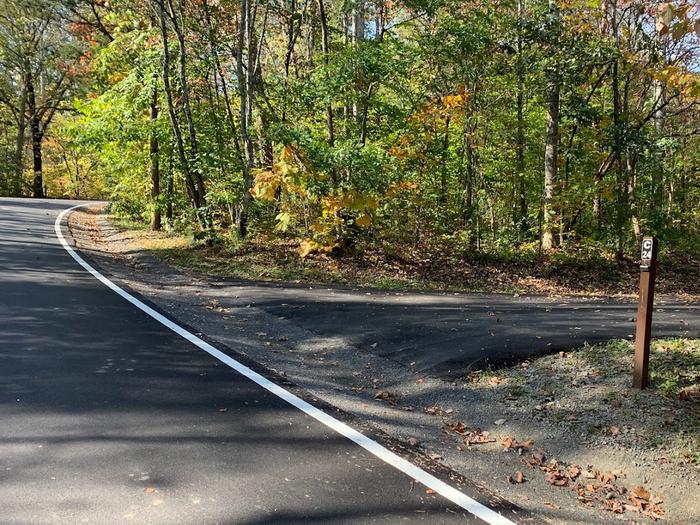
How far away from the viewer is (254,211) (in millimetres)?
16594

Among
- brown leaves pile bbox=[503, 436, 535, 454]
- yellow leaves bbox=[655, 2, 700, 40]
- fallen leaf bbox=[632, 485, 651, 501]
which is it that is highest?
yellow leaves bbox=[655, 2, 700, 40]

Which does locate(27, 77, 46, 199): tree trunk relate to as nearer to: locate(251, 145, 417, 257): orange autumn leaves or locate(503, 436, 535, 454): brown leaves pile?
locate(251, 145, 417, 257): orange autumn leaves

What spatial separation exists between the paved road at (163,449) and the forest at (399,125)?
7807 mm

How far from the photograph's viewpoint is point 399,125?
49.7ft

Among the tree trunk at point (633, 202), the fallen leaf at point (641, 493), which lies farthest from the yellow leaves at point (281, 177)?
the fallen leaf at point (641, 493)

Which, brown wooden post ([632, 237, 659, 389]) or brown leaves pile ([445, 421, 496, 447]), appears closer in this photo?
brown leaves pile ([445, 421, 496, 447])

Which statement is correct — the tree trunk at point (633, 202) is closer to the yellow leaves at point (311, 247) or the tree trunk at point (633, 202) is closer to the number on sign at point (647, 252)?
the yellow leaves at point (311, 247)

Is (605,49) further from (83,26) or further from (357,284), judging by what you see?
(83,26)

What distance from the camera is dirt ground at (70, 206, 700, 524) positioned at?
13.4 ft

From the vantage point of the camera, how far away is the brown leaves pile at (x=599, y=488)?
394 centimetres

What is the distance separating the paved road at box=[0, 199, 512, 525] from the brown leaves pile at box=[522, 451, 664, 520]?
107 cm

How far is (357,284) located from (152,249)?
6878mm

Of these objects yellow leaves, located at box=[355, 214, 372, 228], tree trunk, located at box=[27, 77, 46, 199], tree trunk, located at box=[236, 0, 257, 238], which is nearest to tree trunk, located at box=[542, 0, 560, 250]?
yellow leaves, located at box=[355, 214, 372, 228]

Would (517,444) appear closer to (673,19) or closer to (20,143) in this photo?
(673,19)
